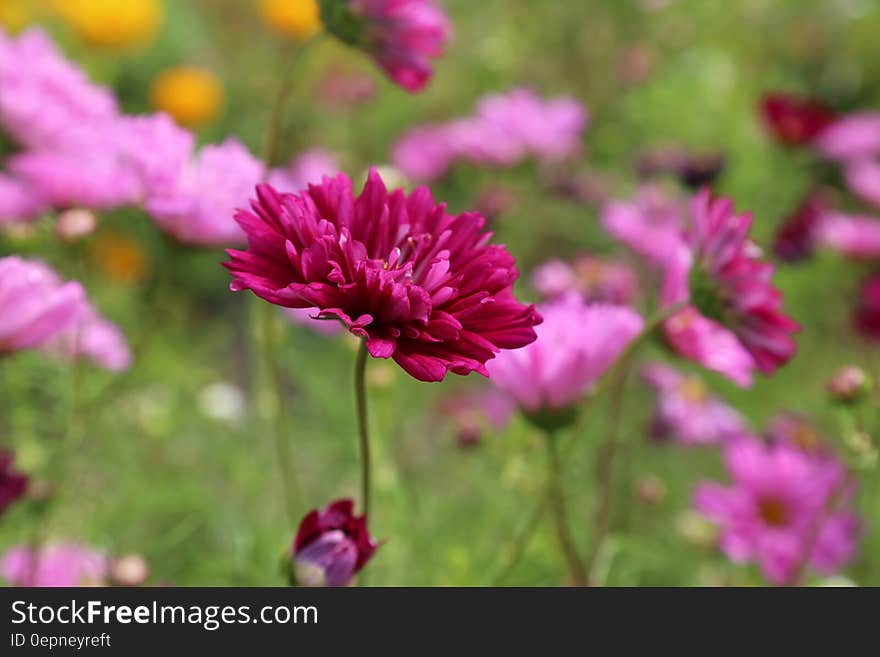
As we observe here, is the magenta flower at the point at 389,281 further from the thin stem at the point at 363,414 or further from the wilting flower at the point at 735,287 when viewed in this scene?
the wilting flower at the point at 735,287

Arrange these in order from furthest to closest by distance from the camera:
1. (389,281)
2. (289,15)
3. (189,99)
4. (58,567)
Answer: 1. (289,15)
2. (189,99)
3. (58,567)
4. (389,281)

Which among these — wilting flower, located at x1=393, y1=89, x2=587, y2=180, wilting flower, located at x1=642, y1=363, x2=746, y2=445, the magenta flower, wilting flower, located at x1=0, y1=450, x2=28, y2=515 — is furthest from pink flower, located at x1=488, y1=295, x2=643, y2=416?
wilting flower, located at x1=393, y1=89, x2=587, y2=180

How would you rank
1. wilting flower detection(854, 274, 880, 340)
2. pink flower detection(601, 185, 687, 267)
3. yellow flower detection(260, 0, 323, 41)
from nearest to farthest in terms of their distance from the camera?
pink flower detection(601, 185, 687, 267) < wilting flower detection(854, 274, 880, 340) < yellow flower detection(260, 0, 323, 41)

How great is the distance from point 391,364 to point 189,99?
2.73 ft

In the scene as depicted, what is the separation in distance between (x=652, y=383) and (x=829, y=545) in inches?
9.0

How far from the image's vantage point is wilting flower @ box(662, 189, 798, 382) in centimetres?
40

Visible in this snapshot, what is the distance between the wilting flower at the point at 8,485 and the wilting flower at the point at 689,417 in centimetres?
51

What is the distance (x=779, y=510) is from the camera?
681mm

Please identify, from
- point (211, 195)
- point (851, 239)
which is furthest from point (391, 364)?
point (851, 239)

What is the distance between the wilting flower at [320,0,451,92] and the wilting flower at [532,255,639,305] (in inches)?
8.4

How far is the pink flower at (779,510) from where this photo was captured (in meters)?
0.60

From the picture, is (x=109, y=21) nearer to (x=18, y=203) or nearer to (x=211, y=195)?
(x=18, y=203)

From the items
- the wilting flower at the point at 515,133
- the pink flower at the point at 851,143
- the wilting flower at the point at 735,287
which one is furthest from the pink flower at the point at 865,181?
the wilting flower at the point at 735,287

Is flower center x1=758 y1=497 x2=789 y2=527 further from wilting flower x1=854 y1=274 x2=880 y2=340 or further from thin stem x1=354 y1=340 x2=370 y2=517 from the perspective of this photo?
thin stem x1=354 y1=340 x2=370 y2=517
